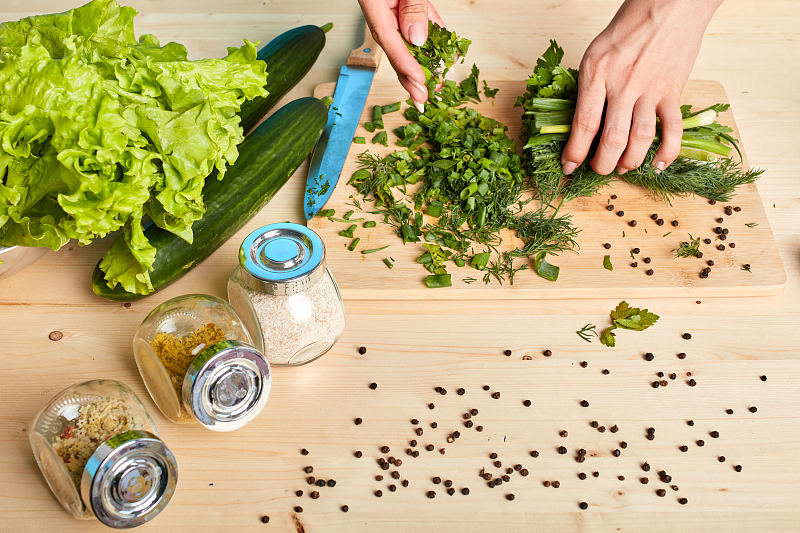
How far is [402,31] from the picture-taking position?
1711 millimetres

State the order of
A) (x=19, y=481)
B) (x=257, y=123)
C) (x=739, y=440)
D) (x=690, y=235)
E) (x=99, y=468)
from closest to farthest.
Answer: (x=99, y=468) < (x=19, y=481) < (x=739, y=440) < (x=690, y=235) < (x=257, y=123)

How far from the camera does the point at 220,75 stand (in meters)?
1.46

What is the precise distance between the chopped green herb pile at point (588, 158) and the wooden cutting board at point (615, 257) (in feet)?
0.11

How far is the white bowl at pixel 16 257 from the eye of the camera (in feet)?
4.69

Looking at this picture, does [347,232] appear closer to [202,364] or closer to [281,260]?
[281,260]

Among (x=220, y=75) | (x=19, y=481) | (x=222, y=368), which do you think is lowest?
(x=19, y=481)

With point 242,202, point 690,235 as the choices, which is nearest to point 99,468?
point 242,202

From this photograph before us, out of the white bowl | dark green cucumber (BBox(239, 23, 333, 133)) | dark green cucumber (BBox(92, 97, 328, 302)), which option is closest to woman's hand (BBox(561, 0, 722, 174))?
dark green cucumber (BBox(92, 97, 328, 302))

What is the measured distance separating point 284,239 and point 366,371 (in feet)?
1.16

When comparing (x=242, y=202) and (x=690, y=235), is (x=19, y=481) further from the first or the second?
(x=690, y=235)

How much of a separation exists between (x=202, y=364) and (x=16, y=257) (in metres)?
0.63

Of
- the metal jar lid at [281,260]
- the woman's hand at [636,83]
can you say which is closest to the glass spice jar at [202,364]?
the metal jar lid at [281,260]

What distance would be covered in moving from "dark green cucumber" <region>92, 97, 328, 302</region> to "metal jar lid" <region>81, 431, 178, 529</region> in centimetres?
47

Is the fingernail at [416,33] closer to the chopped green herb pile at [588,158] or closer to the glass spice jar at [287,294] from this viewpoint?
the chopped green herb pile at [588,158]
